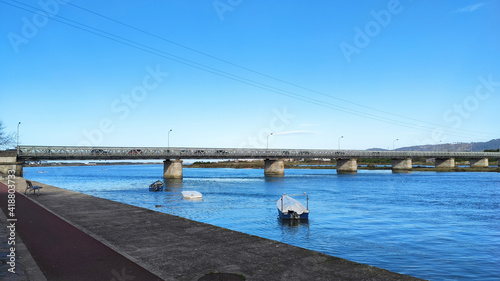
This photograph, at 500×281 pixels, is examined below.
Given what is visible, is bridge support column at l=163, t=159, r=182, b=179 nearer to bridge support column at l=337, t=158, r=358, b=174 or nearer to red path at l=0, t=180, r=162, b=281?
bridge support column at l=337, t=158, r=358, b=174

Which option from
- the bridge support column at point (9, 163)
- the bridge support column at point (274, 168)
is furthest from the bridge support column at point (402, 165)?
the bridge support column at point (9, 163)

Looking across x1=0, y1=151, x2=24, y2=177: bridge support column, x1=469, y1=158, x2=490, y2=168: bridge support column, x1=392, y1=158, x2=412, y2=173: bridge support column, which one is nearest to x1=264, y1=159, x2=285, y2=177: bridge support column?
x1=392, y1=158, x2=412, y2=173: bridge support column

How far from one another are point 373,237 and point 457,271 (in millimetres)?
8050

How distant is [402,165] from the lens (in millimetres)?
164375

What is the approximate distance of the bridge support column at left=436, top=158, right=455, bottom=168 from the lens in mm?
172875

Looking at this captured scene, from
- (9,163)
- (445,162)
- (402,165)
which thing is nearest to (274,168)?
(402,165)

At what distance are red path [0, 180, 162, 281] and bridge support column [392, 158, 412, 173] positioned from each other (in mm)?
168878

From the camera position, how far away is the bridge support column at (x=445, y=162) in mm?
172875

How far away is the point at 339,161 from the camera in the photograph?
16062cm

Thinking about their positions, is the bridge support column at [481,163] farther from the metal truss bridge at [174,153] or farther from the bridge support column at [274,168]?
the bridge support column at [274,168]

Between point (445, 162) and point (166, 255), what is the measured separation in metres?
197

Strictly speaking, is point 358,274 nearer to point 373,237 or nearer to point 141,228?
point 141,228

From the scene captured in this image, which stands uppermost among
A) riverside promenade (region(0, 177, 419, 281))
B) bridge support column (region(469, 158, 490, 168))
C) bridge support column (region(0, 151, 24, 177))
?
bridge support column (region(0, 151, 24, 177))

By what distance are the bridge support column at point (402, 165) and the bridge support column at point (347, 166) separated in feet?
82.3
